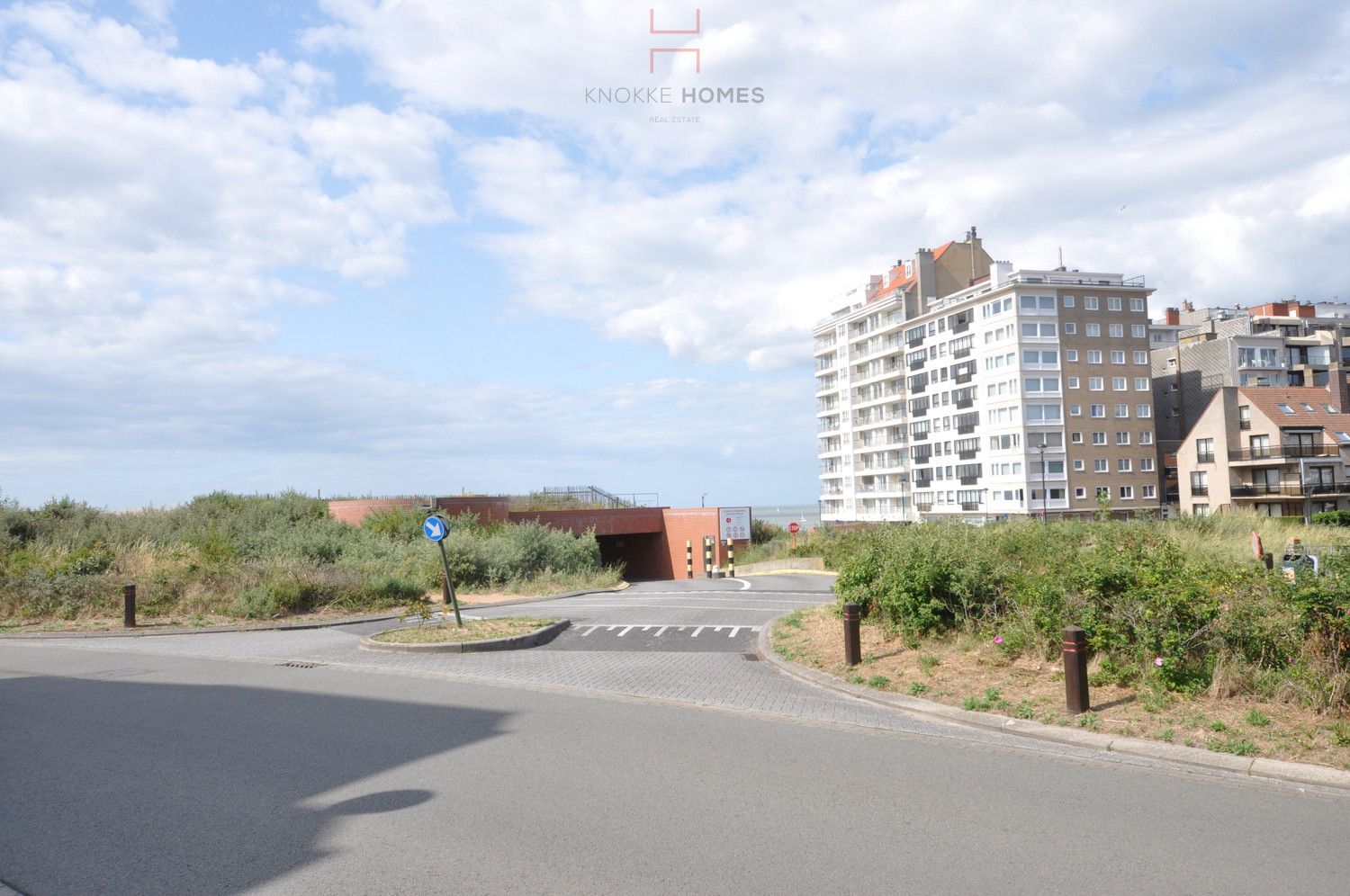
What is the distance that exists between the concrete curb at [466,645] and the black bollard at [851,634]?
597 centimetres

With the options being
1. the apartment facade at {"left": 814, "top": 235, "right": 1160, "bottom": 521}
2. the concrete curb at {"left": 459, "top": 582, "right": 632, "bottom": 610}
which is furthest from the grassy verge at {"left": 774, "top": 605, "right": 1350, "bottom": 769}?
the apartment facade at {"left": 814, "top": 235, "right": 1160, "bottom": 521}

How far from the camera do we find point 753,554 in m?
48.6

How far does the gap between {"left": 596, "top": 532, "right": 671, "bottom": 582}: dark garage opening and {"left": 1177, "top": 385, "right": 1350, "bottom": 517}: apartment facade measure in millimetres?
38519

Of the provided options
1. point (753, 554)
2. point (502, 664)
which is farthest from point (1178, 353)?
point (502, 664)

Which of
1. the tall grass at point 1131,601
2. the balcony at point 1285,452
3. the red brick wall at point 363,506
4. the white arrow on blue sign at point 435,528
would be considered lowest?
the tall grass at point 1131,601

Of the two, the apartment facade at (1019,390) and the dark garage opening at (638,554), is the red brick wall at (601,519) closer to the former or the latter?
the dark garage opening at (638,554)

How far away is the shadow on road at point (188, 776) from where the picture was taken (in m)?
5.55

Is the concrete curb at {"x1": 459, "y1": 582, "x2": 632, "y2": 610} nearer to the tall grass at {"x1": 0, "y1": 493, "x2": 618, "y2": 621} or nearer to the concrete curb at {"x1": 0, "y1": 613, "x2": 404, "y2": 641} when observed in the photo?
the tall grass at {"x1": 0, "y1": 493, "x2": 618, "y2": 621}

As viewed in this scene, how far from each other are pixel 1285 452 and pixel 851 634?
213 feet

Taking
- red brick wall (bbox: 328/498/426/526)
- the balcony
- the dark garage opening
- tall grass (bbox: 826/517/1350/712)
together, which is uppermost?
the balcony

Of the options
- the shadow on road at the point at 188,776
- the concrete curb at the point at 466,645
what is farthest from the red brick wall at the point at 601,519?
the shadow on road at the point at 188,776

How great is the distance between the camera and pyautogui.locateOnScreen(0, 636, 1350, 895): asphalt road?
5.20m

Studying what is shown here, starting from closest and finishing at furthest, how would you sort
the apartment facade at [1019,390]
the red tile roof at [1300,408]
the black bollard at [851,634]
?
1. the black bollard at [851,634]
2. the red tile roof at [1300,408]
3. the apartment facade at [1019,390]

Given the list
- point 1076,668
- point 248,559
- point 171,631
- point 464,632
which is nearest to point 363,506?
point 248,559
